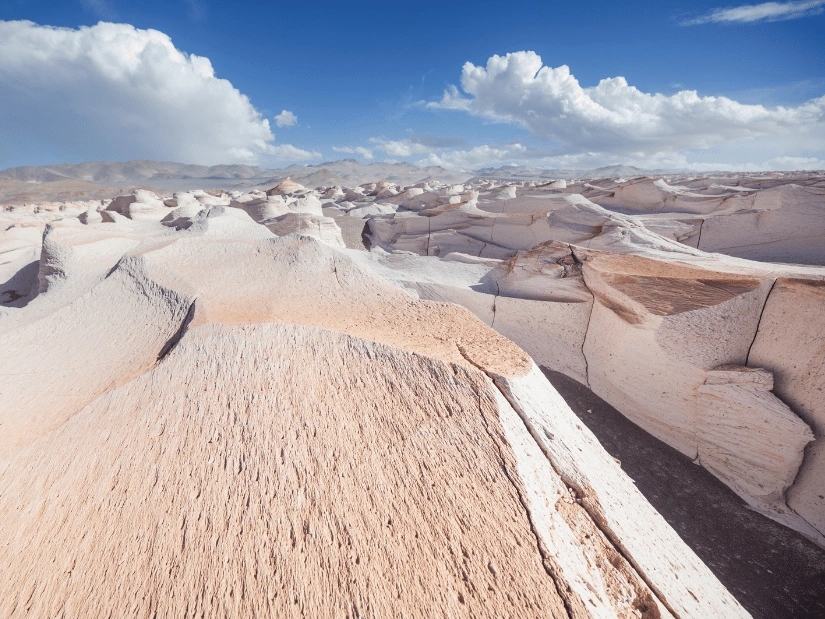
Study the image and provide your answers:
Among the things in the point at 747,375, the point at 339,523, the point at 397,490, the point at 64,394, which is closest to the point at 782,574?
the point at 747,375

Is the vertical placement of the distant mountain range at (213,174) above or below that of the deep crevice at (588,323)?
above

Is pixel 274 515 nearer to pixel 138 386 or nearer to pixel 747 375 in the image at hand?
pixel 138 386

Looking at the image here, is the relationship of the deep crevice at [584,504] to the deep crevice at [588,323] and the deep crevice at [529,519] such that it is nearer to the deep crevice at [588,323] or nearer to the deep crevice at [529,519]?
the deep crevice at [529,519]

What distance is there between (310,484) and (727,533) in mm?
2706

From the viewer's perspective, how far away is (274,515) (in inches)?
41.9

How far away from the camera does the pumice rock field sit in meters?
0.97

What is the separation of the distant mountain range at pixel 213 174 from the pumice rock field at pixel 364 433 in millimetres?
50049

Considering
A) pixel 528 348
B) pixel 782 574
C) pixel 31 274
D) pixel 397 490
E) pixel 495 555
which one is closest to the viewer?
pixel 495 555

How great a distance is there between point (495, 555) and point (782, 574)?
7.48 feet

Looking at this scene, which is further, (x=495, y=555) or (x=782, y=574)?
(x=782, y=574)

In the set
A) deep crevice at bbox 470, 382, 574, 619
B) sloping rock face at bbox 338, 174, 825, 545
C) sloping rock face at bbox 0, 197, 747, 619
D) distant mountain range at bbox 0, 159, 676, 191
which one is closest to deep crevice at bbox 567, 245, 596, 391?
sloping rock face at bbox 338, 174, 825, 545

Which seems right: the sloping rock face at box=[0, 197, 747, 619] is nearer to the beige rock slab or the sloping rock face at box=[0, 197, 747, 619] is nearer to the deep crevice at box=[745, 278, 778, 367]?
the beige rock slab

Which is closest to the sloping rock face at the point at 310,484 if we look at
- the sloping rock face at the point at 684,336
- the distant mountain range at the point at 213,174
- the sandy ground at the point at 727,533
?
the sandy ground at the point at 727,533

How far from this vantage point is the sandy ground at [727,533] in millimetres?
1947
